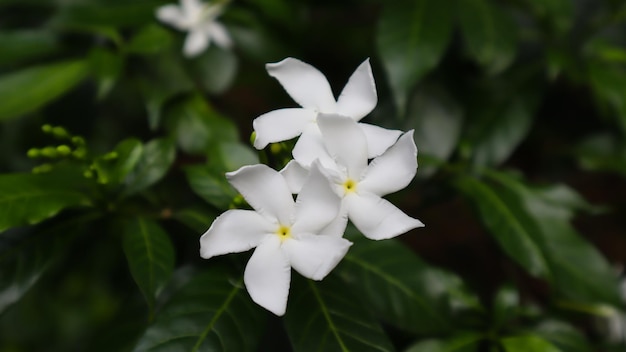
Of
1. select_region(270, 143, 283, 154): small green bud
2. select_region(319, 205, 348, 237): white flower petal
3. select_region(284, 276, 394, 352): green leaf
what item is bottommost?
select_region(284, 276, 394, 352): green leaf

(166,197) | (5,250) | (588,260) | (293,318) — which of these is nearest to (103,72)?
(166,197)

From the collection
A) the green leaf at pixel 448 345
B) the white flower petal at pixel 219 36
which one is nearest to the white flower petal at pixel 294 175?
the green leaf at pixel 448 345

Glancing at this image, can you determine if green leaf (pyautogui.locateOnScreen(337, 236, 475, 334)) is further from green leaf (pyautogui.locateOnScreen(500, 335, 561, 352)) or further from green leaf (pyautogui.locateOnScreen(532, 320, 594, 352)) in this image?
green leaf (pyautogui.locateOnScreen(532, 320, 594, 352))

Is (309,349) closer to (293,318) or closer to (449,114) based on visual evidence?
(293,318)

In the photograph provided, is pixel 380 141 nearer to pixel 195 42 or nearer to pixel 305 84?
pixel 305 84

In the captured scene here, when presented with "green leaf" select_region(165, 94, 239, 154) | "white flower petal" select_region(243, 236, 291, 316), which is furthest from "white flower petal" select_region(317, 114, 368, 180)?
"green leaf" select_region(165, 94, 239, 154)

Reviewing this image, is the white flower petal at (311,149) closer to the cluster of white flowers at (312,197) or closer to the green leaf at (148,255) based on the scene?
the cluster of white flowers at (312,197)
